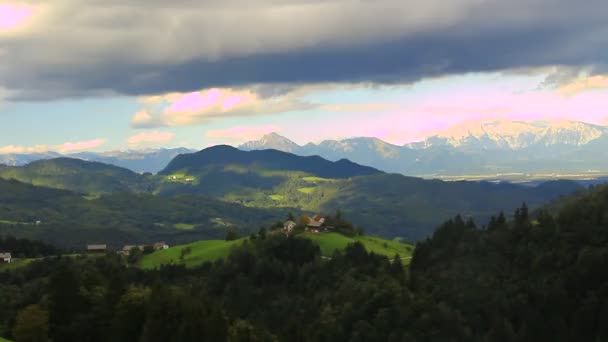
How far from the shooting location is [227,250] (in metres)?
177

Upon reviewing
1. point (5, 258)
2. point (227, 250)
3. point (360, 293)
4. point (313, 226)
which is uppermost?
point (313, 226)

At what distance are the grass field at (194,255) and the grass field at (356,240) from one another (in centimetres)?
1929

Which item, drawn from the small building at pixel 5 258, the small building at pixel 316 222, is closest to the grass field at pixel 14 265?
the small building at pixel 5 258

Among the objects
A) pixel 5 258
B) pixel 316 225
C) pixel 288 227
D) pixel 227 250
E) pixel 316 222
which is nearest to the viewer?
pixel 227 250

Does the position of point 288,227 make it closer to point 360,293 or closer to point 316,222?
point 316,222

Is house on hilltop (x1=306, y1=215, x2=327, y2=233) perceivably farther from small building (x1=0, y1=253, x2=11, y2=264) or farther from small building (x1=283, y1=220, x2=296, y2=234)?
small building (x1=0, y1=253, x2=11, y2=264)

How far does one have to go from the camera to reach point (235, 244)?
177 m

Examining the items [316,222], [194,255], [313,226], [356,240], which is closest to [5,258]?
[194,255]

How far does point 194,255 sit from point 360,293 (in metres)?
62.2

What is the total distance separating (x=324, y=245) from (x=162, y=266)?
1400 inches

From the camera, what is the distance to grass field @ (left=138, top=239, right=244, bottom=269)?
172250 millimetres

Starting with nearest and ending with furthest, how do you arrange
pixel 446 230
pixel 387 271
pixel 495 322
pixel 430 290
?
pixel 495 322 < pixel 430 290 < pixel 387 271 < pixel 446 230

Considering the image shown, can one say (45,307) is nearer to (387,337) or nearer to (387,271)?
(387,337)

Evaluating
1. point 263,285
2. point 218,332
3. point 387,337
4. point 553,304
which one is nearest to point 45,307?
point 218,332
